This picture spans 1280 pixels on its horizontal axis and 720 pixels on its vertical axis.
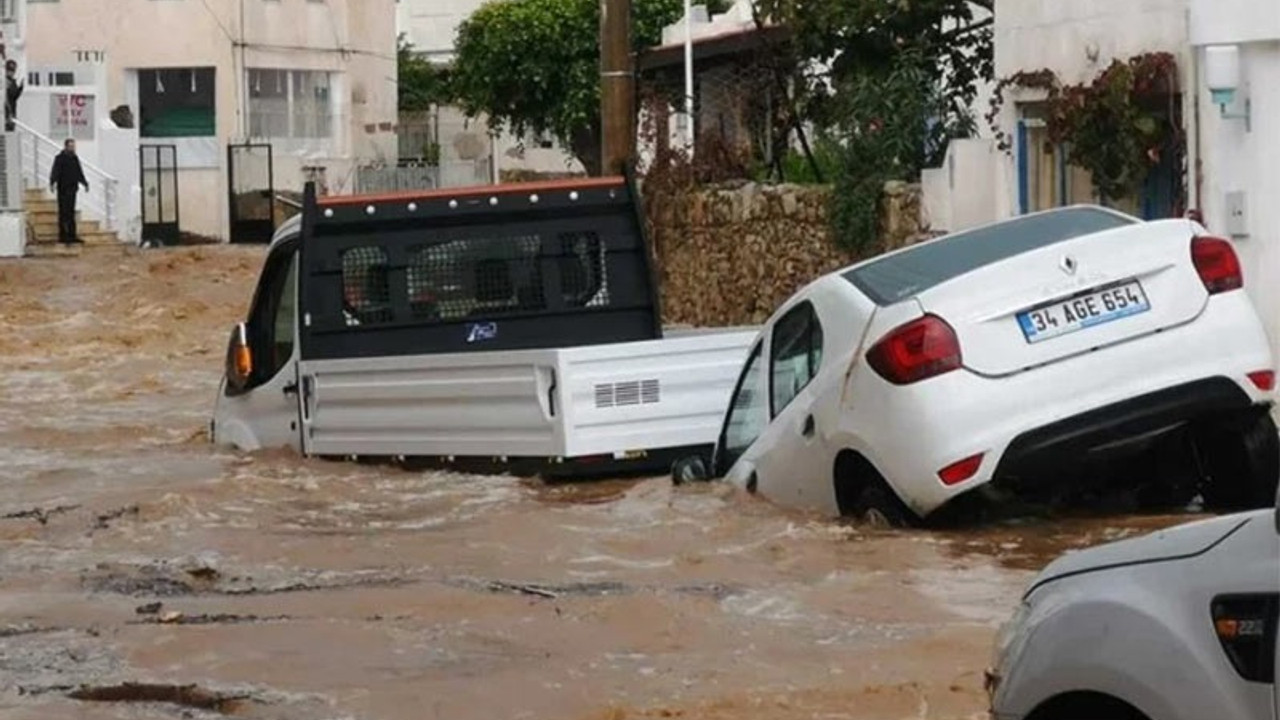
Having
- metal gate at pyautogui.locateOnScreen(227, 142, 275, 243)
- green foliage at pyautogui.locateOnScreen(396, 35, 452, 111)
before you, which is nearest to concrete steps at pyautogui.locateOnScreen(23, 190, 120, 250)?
metal gate at pyautogui.locateOnScreen(227, 142, 275, 243)

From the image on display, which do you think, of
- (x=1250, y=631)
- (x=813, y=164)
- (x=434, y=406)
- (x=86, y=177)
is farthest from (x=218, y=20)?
(x=1250, y=631)

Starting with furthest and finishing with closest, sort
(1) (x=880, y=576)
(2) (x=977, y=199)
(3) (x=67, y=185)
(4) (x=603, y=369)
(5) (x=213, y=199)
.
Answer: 1. (5) (x=213, y=199)
2. (3) (x=67, y=185)
3. (2) (x=977, y=199)
4. (4) (x=603, y=369)
5. (1) (x=880, y=576)

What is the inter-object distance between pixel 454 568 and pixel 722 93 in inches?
813

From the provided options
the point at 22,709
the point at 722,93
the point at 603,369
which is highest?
the point at 722,93

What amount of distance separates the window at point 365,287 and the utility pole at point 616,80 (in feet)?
16.5

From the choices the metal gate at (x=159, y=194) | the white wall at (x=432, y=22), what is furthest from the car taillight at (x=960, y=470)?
the white wall at (x=432, y=22)

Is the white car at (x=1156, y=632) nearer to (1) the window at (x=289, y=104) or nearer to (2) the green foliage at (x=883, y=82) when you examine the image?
(2) the green foliage at (x=883, y=82)

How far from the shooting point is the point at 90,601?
11.4 m

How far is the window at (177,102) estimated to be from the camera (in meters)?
51.9

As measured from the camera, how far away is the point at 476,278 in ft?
51.1

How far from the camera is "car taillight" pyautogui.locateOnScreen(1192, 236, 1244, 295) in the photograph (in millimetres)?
10969

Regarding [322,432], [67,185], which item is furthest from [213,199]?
[322,432]

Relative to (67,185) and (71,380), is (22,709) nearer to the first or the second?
(71,380)

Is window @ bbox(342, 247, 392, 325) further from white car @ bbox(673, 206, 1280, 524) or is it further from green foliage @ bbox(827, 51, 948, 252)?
green foliage @ bbox(827, 51, 948, 252)
